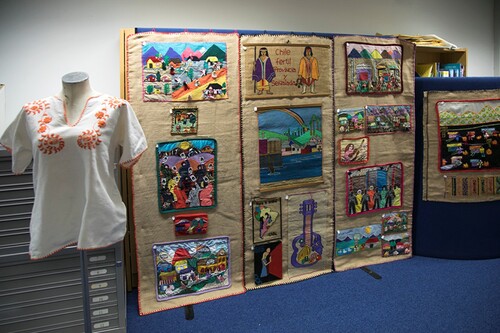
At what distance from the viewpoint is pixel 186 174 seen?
252cm

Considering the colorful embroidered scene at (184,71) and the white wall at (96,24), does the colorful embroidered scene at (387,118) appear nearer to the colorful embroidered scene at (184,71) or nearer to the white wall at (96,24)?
the white wall at (96,24)

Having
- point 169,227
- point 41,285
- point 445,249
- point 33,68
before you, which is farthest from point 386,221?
point 33,68

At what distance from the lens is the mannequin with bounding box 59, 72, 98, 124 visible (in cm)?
174

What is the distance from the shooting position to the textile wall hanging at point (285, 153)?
2645 millimetres

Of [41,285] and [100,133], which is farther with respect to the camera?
[41,285]

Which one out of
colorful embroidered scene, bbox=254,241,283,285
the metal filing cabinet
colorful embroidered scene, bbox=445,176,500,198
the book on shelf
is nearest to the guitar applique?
colorful embroidered scene, bbox=254,241,283,285

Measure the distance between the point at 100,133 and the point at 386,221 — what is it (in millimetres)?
2392

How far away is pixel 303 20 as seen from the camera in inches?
124

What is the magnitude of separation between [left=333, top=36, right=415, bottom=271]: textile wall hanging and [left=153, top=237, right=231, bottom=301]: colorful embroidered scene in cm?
96

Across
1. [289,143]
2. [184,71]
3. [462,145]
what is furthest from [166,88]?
[462,145]

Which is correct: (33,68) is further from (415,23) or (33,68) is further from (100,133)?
(415,23)

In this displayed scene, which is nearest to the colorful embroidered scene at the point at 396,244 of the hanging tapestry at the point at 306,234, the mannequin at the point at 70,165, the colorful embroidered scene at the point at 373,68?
the hanging tapestry at the point at 306,234

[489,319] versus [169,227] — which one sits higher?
[169,227]

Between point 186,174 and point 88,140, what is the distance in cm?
91
